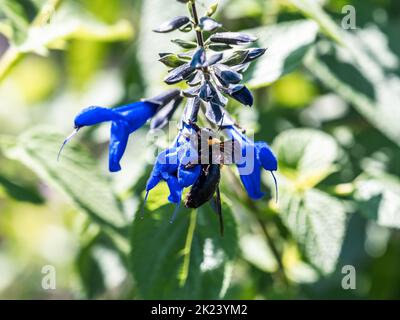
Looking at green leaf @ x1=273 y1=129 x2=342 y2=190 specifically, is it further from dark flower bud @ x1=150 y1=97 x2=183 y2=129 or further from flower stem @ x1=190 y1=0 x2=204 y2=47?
flower stem @ x1=190 y1=0 x2=204 y2=47

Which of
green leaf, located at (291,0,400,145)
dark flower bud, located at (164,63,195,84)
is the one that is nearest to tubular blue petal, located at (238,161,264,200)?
dark flower bud, located at (164,63,195,84)

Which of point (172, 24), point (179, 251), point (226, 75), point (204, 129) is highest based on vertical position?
point (172, 24)

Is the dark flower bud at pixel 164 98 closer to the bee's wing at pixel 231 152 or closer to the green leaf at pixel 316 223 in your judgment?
Result: the bee's wing at pixel 231 152

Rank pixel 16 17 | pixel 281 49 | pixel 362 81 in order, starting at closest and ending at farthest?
pixel 281 49
pixel 16 17
pixel 362 81

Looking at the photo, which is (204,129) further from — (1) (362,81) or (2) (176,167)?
(1) (362,81)

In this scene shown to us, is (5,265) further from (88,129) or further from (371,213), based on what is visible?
(371,213)

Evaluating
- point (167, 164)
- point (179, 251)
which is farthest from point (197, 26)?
point (179, 251)

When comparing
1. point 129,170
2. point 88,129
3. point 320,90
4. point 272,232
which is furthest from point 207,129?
point 320,90
